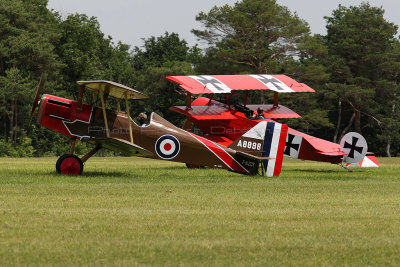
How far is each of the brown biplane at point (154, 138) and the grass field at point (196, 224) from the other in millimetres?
2318

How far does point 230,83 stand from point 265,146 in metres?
4.42

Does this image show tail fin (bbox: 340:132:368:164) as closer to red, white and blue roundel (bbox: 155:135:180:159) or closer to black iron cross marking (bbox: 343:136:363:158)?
black iron cross marking (bbox: 343:136:363:158)

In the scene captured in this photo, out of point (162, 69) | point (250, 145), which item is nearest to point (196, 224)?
point (250, 145)

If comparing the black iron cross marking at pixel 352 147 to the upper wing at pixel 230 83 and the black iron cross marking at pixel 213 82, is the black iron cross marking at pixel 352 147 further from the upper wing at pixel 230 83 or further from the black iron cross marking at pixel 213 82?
the black iron cross marking at pixel 213 82

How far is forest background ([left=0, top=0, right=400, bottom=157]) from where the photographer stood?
52.7 meters

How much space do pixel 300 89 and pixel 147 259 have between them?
16.4 metres

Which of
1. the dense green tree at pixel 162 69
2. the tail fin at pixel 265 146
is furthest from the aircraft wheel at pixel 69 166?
the dense green tree at pixel 162 69

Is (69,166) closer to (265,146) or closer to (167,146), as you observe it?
(167,146)

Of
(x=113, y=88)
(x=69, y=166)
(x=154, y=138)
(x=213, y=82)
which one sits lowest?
(x=69, y=166)

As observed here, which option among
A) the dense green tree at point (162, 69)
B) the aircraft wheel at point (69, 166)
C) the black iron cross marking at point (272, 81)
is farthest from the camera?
the dense green tree at point (162, 69)

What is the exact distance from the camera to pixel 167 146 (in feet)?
58.4

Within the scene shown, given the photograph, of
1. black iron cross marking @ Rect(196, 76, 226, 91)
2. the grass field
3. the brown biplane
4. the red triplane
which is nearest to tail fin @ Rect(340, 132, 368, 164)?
the red triplane

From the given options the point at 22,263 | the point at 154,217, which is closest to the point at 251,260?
the point at 22,263

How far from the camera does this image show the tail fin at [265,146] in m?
17.8
